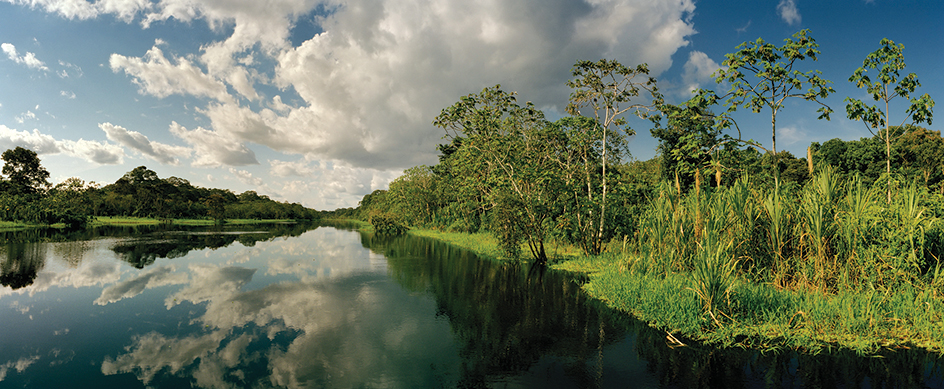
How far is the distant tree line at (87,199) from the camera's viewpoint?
49.8 metres

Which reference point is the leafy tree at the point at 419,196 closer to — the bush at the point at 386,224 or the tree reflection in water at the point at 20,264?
the bush at the point at 386,224

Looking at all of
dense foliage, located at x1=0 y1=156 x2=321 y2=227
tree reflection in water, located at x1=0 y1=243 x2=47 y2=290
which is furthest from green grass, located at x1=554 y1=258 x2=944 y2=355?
dense foliage, located at x1=0 y1=156 x2=321 y2=227

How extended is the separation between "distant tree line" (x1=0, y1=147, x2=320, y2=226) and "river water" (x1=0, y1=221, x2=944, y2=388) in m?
52.2

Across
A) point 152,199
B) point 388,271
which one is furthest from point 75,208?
point 388,271

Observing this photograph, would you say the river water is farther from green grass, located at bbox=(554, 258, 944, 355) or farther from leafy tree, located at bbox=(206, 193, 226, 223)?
leafy tree, located at bbox=(206, 193, 226, 223)

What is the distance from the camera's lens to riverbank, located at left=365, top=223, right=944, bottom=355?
7031mm

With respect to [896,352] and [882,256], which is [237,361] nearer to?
[896,352]

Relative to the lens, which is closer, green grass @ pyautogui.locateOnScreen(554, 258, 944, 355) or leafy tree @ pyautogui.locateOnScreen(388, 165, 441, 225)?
green grass @ pyautogui.locateOnScreen(554, 258, 944, 355)

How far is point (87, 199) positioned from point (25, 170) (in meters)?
9.40

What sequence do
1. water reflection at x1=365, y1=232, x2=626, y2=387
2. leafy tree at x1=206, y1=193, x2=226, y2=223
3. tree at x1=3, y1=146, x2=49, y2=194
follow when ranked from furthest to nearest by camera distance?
leafy tree at x1=206, y1=193, x2=226, y2=223, tree at x1=3, y1=146, x2=49, y2=194, water reflection at x1=365, y1=232, x2=626, y2=387

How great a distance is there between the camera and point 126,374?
21.3 feet

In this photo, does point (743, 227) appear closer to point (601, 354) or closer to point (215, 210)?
point (601, 354)

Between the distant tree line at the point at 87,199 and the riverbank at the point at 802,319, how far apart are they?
242 ft

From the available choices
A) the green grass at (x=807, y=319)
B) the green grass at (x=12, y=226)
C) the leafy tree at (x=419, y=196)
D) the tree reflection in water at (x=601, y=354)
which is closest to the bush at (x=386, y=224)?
the leafy tree at (x=419, y=196)
